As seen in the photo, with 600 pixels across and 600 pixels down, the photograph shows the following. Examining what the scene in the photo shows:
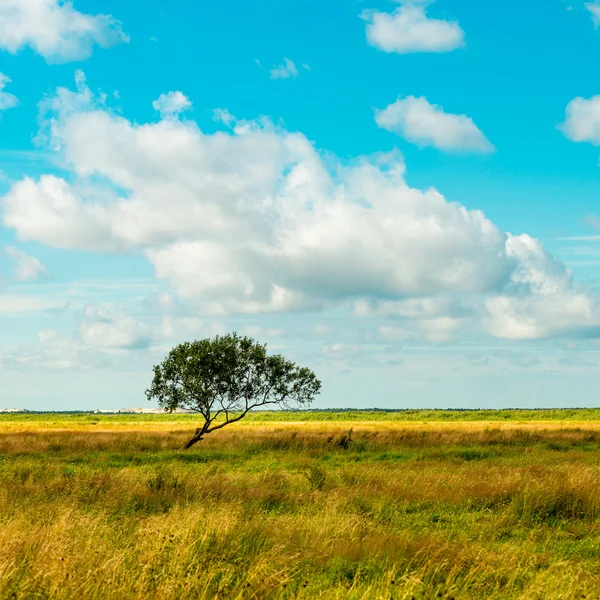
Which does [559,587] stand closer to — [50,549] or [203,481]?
[50,549]

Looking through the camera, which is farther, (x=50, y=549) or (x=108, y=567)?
(x=50, y=549)

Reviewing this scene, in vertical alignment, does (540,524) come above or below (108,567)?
below

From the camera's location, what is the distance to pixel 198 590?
23.5ft

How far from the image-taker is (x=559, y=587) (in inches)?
304

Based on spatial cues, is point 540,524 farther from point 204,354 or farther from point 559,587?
point 204,354

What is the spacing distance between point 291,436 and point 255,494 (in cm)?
2431

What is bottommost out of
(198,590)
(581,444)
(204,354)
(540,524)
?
(581,444)

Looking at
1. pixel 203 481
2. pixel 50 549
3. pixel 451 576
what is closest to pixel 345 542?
pixel 451 576

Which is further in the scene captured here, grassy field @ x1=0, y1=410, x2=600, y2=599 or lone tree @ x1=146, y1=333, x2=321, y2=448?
lone tree @ x1=146, y1=333, x2=321, y2=448

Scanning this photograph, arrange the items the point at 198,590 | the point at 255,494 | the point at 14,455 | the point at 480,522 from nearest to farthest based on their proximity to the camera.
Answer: the point at 198,590 < the point at 480,522 < the point at 255,494 < the point at 14,455

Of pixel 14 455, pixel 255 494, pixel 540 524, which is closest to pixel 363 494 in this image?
pixel 255 494

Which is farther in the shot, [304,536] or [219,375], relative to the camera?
[219,375]

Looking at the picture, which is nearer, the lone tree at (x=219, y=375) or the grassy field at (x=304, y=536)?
the grassy field at (x=304, y=536)

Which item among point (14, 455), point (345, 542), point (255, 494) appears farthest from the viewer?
point (14, 455)
